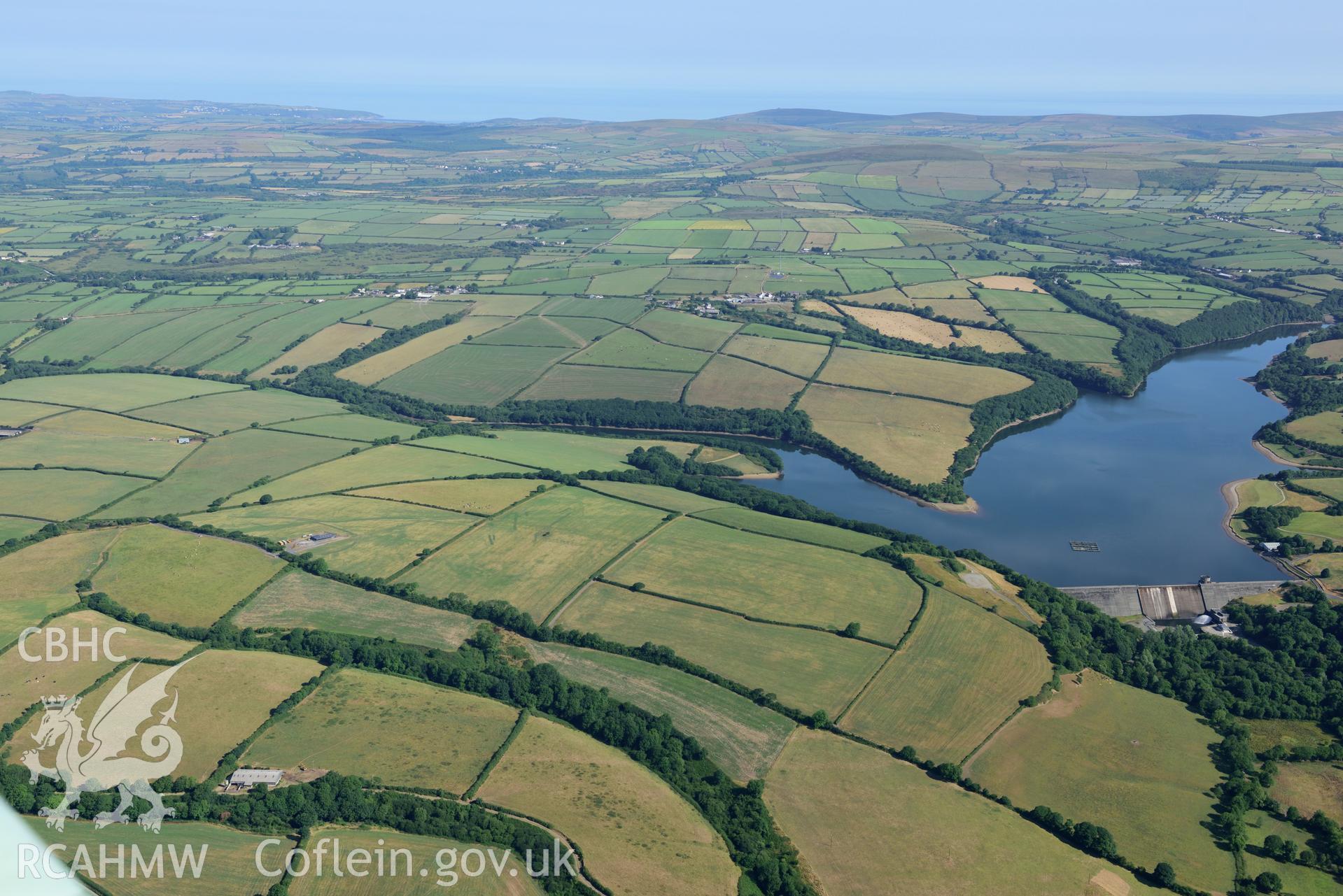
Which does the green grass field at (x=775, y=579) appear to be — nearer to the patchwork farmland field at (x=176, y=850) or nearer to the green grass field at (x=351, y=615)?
the green grass field at (x=351, y=615)

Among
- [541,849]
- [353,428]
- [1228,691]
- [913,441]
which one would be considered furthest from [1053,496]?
[353,428]

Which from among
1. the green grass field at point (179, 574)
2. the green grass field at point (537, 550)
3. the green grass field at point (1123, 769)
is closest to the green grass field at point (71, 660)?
the green grass field at point (179, 574)

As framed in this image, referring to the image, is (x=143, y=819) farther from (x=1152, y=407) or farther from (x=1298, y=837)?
(x=1152, y=407)

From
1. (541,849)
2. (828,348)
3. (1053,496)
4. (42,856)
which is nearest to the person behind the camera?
(42,856)

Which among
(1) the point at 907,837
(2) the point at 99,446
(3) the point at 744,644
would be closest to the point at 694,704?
(3) the point at 744,644

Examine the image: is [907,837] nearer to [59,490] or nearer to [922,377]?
[922,377]

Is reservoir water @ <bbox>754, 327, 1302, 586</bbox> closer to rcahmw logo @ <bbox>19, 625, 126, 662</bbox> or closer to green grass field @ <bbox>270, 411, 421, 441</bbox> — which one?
green grass field @ <bbox>270, 411, 421, 441</bbox>
